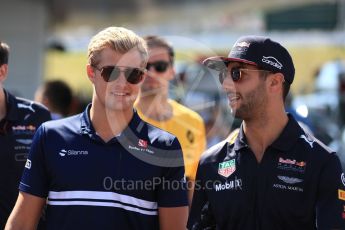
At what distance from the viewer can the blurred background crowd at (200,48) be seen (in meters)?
9.09

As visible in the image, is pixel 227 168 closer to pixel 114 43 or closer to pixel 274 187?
pixel 274 187

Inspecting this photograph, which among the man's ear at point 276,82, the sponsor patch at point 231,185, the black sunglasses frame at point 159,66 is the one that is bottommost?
the sponsor patch at point 231,185

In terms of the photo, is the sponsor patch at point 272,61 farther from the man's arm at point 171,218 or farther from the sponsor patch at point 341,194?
the man's arm at point 171,218

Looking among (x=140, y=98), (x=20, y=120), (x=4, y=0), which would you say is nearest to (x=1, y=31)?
(x=4, y=0)

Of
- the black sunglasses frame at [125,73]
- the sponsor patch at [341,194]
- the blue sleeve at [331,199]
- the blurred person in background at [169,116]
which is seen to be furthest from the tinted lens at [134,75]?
the blurred person in background at [169,116]

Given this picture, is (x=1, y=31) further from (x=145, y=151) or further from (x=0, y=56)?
(x=145, y=151)

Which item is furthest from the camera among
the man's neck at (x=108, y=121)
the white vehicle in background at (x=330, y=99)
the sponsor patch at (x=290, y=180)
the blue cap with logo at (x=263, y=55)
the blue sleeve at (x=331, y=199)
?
the white vehicle in background at (x=330, y=99)

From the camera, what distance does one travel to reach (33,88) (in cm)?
1591

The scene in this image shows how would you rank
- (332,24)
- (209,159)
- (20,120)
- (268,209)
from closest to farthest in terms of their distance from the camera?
(268,209) < (209,159) < (20,120) < (332,24)

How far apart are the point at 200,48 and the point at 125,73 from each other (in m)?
17.2

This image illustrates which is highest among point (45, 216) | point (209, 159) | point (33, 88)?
point (209, 159)

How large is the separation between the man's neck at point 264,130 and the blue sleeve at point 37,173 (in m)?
1.08

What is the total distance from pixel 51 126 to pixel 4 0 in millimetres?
12089

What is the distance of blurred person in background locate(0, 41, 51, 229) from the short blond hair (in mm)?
1085
